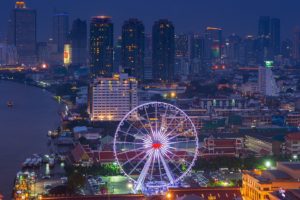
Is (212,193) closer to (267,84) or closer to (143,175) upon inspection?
(143,175)

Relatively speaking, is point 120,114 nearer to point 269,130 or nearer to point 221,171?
point 269,130

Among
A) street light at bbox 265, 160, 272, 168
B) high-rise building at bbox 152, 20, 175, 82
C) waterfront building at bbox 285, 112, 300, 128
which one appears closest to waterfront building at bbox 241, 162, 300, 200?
street light at bbox 265, 160, 272, 168

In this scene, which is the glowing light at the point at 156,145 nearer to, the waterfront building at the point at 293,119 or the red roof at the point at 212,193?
the red roof at the point at 212,193

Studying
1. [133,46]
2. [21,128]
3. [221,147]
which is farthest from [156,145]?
[133,46]

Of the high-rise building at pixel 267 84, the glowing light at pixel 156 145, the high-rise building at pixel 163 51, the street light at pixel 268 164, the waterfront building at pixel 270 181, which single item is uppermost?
the high-rise building at pixel 163 51

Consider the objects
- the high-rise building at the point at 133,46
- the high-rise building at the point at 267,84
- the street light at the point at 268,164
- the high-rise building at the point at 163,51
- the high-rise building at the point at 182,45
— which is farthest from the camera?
the high-rise building at the point at 182,45

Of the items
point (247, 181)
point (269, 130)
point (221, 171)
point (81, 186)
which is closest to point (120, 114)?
point (269, 130)

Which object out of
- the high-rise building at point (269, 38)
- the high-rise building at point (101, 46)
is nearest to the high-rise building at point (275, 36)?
the high-rise building at point (269, 38)
